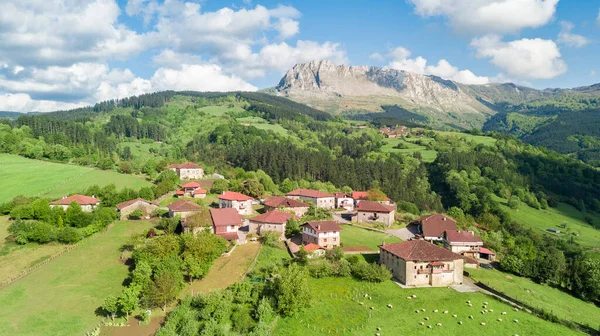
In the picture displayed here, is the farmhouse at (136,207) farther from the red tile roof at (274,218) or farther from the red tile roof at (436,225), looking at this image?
the red tile roof at (436,225)

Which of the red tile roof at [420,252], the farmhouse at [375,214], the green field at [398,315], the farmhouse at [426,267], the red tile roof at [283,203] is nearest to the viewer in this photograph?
the green field at [398,315]

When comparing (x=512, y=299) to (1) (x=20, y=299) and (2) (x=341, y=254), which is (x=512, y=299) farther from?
(1) (x=20, y=299)

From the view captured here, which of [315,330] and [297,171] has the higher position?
[297,171]

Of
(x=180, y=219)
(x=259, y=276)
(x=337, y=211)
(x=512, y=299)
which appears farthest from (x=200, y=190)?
(x=512, y=299)

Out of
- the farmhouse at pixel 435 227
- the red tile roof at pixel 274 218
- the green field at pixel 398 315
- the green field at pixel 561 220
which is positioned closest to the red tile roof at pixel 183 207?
the red tile roof at pixel 274 218

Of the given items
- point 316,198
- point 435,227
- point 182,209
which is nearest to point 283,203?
point 316,198

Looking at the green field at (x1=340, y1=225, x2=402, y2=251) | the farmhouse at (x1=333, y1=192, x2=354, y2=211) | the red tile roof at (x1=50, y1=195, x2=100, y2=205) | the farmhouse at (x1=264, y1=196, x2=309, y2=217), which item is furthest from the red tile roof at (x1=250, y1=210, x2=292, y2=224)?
the red tile roof at (x1=50, y1=195, x2=100, y2=205)

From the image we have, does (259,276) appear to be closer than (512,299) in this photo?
No
